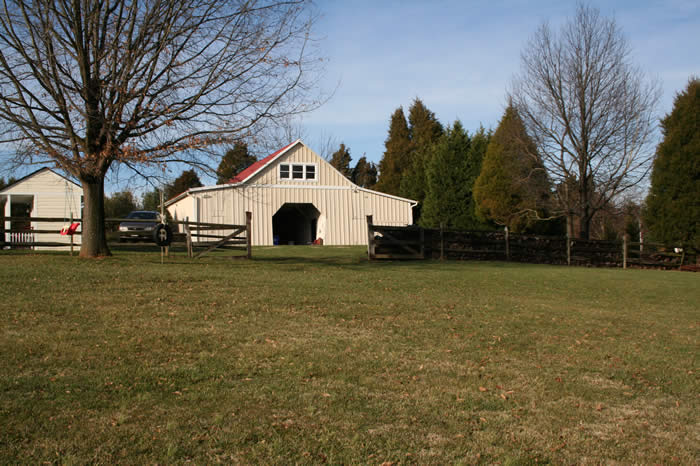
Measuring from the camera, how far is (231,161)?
15.4m

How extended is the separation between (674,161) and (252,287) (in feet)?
73.9

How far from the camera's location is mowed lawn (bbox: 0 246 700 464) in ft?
13.5

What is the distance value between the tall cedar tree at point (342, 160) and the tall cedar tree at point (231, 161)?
1758 inches

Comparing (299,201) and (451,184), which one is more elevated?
(451,184)

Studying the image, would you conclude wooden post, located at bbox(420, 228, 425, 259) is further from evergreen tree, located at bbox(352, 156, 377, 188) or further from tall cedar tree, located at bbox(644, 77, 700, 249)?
evergreen tree, located at bbox(352, 156, 377, 188)

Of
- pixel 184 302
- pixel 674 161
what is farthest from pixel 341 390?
pixel 674 161

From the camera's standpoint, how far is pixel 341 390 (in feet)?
17.5

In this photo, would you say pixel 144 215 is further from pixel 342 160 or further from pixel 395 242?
pixel 342 160

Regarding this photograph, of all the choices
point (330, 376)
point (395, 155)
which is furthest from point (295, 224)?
point (330, 376)

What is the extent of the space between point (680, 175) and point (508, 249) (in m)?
9.47

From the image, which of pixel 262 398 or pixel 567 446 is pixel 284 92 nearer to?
pixel 262 398

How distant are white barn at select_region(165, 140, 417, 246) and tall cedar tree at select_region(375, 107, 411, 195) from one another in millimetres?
18631

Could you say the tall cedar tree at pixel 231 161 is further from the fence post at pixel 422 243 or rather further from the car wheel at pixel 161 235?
the fence post at pixel 422 243

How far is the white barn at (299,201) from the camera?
29578mm
